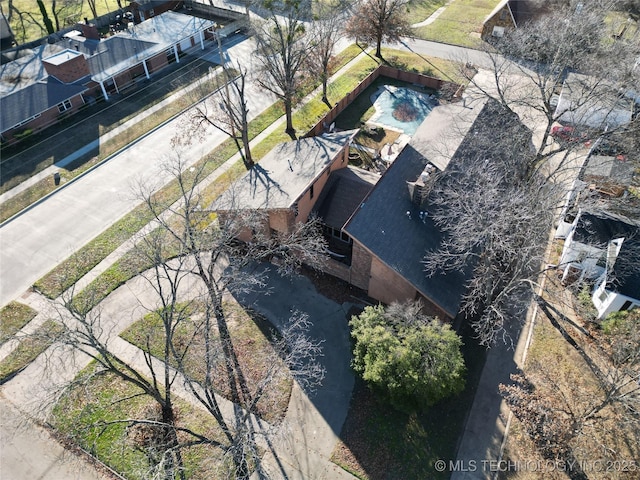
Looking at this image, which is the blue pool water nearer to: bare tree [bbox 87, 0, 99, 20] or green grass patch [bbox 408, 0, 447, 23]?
green grass patch [bbox 408, 0, 447, 23]

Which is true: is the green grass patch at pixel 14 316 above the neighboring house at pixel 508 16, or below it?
below

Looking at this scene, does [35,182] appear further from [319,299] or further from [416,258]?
[416,258]

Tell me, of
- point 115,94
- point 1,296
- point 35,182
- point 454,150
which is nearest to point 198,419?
point 1,296

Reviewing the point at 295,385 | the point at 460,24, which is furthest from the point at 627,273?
the point at 460,24

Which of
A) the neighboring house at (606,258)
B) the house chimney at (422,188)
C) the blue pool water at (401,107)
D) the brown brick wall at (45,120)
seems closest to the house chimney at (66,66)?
the brown brick wall at (45,120)

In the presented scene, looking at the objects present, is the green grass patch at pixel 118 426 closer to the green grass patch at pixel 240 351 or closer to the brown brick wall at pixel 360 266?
the green grass patch at pixel 240 351

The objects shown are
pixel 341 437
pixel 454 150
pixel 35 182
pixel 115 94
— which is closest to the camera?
pixel 341 437
